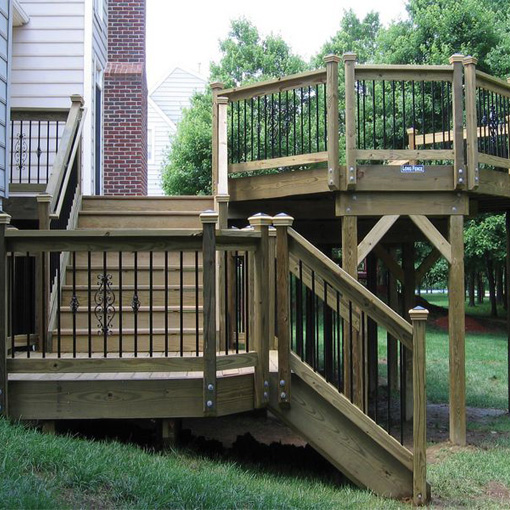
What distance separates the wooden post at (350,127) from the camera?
26.0 feet

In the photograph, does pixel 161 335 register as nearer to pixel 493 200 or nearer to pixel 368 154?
pixel 368 154

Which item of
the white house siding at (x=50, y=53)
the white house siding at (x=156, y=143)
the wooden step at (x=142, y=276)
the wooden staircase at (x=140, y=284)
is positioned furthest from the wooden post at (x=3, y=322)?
the white house siding at (x=156, y=143)

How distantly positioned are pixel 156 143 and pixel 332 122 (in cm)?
2414

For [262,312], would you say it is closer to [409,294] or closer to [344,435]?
[344,435]

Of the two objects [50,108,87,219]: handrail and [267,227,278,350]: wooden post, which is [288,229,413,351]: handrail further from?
[50,108,87,219]: handrail

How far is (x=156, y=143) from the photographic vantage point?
31375mm

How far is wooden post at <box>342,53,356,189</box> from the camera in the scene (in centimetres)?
791

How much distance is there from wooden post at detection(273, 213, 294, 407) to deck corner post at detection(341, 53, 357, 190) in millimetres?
2391

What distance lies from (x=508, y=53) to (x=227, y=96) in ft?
45.2

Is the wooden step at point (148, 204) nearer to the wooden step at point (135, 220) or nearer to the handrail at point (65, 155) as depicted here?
the wooden step at point (135, 220)

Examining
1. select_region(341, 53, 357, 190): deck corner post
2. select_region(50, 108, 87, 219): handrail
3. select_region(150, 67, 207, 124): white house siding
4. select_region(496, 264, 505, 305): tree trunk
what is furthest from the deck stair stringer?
select_region(150, 67, 207, 124): white house siding

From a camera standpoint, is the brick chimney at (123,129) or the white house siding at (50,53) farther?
the brick chimney at (123,129)

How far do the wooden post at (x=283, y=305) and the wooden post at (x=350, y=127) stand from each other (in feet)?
7.84

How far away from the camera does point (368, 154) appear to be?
26.2 feet
